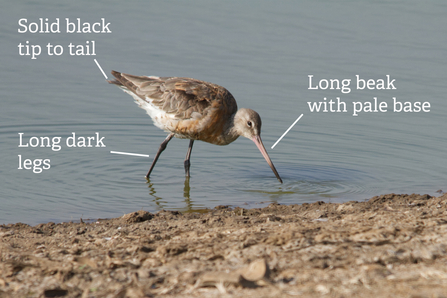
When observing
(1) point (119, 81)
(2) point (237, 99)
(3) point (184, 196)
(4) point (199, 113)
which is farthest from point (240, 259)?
(2) point (237, 99)

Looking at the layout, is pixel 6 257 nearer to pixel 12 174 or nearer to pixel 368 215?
pixel 368 215

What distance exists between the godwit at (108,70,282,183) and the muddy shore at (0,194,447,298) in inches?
122

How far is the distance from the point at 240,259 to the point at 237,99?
8.21m

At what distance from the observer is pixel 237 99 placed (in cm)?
1269

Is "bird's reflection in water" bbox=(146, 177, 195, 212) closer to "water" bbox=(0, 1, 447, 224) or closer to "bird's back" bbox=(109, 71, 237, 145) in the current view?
"water" bbox=(0, 1, 447, 224)

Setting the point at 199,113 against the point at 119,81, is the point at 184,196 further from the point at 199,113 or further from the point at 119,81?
the point at 119,81

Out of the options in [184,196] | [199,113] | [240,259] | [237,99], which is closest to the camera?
[240,259]

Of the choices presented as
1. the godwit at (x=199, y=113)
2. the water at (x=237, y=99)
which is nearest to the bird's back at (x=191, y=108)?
the godwit at (x=199, y=113)

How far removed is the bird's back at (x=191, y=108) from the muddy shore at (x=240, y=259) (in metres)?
3.13

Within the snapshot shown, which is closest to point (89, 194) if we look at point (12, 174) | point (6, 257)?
point (12, 174)

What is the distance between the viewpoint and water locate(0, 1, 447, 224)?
884 centimetres

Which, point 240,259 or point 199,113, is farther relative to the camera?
point 199,113

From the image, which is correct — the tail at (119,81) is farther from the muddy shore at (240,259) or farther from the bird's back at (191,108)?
the muddy shore at (240,259)

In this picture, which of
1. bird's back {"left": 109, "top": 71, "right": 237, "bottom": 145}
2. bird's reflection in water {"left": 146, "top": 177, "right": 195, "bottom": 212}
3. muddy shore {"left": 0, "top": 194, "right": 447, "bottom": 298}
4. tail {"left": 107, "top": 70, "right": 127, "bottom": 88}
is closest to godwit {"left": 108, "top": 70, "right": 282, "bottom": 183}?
bird's back {"left": 109, "top": 71, "right": 237, "bottom": 145}
